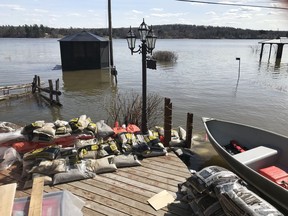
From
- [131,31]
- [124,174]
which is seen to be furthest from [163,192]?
[131,31]

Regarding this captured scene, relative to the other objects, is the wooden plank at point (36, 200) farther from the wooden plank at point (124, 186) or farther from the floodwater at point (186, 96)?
the floodwater at point (186, 96)

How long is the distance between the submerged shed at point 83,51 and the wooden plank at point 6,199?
22.8 metres

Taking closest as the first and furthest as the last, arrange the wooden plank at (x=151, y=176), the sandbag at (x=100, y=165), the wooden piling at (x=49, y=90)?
the wooden plank at (x=151, y=176) < the sandbag at (x=100, y=165) < the wooden piling at (x=49, y=90)

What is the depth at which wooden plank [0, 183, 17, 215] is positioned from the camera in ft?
10.7

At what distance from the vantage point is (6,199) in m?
3.52

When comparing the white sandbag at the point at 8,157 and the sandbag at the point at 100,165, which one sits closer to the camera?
the sandbag at the point at 100,165

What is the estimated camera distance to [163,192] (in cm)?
452

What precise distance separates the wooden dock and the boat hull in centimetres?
121

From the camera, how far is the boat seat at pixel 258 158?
5523mm

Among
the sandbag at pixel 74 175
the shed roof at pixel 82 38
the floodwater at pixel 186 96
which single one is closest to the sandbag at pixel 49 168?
the sandbag at pixel 74 175

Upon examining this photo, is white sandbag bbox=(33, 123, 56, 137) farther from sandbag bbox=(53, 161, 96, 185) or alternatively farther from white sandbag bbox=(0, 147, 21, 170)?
sandbag bbox=(53, 161, 96, 185)

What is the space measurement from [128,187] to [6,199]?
206cm

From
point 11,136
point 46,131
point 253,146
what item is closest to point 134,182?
point 46,131

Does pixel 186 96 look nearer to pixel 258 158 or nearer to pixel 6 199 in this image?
pixel 258 158
